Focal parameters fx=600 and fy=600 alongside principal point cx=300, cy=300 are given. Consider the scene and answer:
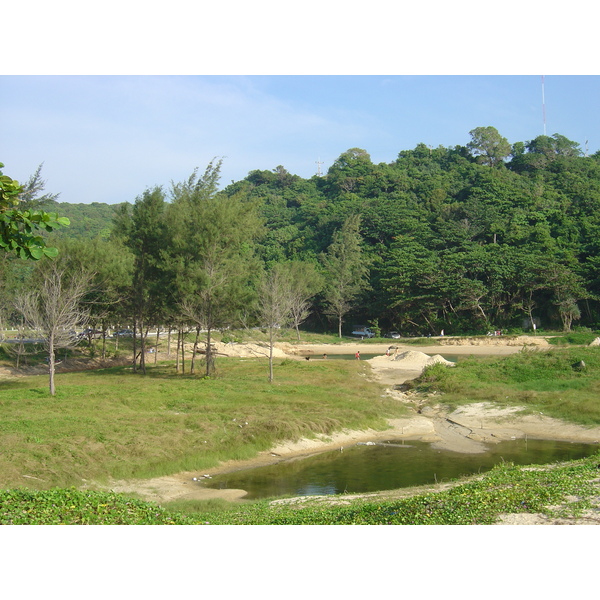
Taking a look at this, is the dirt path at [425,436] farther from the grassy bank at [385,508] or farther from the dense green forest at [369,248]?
the dense green forest at [369,248]

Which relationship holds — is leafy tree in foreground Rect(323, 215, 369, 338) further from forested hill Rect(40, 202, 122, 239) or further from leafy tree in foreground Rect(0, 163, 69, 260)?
leafy tree in foreground Rect(0, 163, 69, 260)

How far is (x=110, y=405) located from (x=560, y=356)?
23720 millimetres

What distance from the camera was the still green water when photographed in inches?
661

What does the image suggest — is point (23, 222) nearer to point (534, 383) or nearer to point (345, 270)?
point (534, 383)

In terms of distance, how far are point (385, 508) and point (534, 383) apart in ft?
73.7

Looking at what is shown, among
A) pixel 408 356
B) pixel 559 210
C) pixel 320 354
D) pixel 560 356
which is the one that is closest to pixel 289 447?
pixel 560 356

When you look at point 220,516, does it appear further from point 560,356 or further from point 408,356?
point 408,356

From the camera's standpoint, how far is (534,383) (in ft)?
98.5

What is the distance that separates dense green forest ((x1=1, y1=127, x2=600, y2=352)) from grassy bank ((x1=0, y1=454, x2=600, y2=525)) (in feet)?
69.1

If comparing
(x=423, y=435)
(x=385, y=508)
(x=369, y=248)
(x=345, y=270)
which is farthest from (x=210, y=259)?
(x=369, y=248)

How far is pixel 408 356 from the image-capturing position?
45.2 m

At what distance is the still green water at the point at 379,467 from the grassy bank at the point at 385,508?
5503 mm

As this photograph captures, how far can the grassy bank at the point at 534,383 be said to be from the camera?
25.4 m

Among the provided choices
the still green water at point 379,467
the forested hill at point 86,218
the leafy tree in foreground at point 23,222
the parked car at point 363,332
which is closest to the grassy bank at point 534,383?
the still green water at point 379,467
